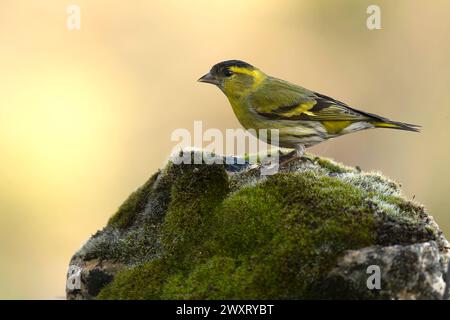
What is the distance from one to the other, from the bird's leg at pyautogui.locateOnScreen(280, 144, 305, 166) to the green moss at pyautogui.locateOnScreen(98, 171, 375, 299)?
4.09 ft

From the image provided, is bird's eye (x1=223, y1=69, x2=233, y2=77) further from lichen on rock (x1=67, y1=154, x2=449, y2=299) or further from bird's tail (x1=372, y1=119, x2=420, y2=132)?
lichen on rock (x1=67, y1=154, x2=449, y2=299)

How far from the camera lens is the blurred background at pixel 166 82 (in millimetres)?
13914

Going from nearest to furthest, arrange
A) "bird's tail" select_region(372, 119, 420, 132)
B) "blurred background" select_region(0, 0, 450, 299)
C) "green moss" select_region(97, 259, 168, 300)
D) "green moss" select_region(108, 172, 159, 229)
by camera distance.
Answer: "green moss" select_region(97, 259, 168, 300)
"green moss" select_region(108, 172, 159, 229)
"bird's tail" select_region(372, 119, 420, 132)
"blurred background" select_region(0, 0, 450, 299)

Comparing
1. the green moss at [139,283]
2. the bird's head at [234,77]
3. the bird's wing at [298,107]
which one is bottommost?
the green moss at [139,283]

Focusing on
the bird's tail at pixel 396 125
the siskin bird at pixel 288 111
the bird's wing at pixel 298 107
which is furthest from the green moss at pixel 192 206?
the bird's tail at pixel 396 125

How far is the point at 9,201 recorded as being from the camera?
1311cm

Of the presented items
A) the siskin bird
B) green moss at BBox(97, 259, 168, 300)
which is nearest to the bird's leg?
the siskin bird

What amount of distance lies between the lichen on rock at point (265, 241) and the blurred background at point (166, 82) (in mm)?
7660

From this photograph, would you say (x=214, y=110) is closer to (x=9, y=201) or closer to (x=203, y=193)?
(x=9, y=201)

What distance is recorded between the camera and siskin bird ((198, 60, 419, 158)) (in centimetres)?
756

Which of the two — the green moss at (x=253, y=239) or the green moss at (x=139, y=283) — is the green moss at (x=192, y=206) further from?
the green moss at (x=139, y=283)

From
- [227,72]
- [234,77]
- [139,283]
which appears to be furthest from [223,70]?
[139,283]

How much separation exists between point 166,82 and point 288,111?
8.15 metres
